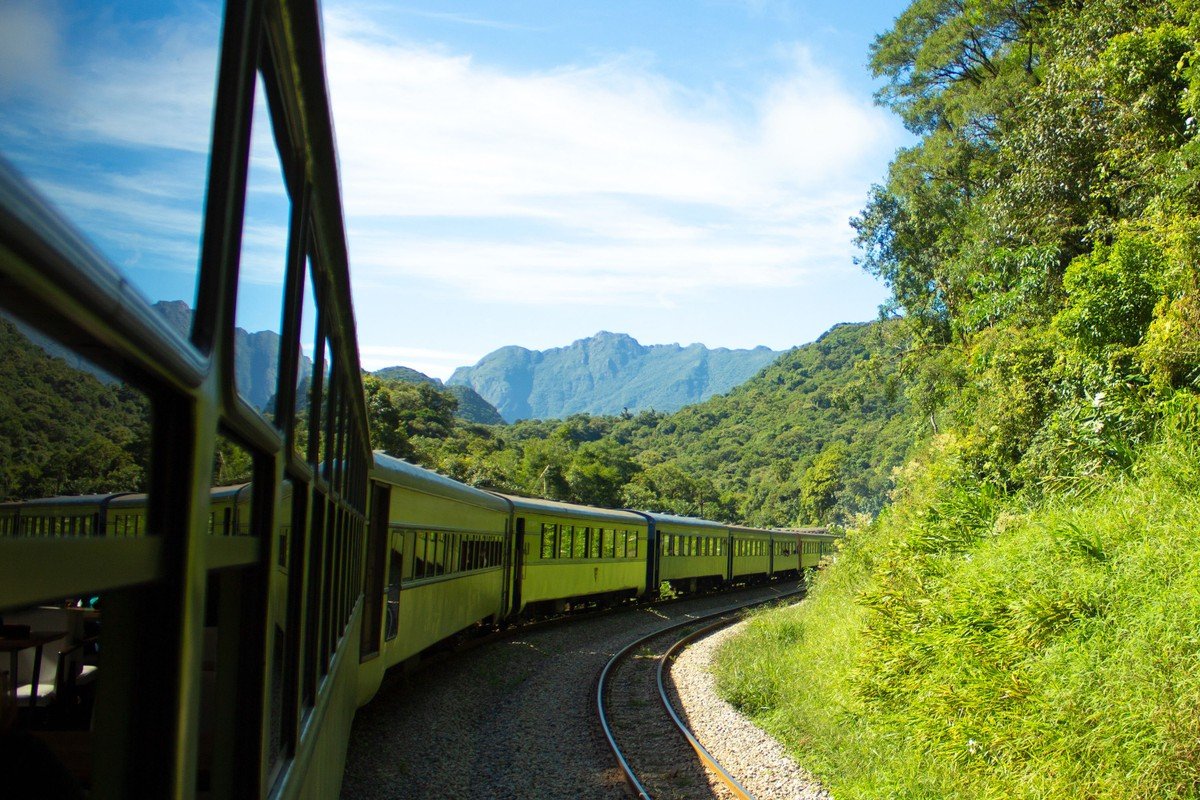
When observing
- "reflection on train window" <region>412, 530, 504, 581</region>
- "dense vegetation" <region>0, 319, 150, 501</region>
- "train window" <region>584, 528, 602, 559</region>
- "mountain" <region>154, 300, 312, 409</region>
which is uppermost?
"mountain" <region>154, 300, 312, 409</region>

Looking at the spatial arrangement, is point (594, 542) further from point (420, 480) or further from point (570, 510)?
point (420, 480)

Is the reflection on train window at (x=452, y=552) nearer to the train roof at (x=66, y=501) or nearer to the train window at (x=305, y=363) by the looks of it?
the train window at (x=305, y=363)

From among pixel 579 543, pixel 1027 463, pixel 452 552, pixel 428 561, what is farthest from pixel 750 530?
pixel 428 561

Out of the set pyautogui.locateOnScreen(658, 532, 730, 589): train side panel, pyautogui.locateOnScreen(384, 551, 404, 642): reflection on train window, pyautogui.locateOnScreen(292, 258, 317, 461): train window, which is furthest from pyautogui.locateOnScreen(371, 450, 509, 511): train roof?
pyautogui.locateOnScreen(658, 532, 730, 589): train side panel

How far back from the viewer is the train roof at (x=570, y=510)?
1620 cm

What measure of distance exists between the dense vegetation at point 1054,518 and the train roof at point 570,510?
410cm

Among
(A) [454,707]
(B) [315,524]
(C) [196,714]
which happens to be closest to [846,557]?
(A) [454,707]

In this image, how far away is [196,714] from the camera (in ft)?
3.97

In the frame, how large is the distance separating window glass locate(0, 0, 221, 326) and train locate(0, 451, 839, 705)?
0.23 meters

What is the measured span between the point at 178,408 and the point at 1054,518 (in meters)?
8.35

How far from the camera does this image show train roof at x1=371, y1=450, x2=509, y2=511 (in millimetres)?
8211

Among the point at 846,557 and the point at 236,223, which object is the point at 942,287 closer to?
the point at 846,557

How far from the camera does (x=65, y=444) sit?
33.8 inches

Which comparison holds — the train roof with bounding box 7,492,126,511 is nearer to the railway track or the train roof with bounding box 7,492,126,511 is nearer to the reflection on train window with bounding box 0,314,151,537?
the reflection on train window with bounding box 0,314,151,537
